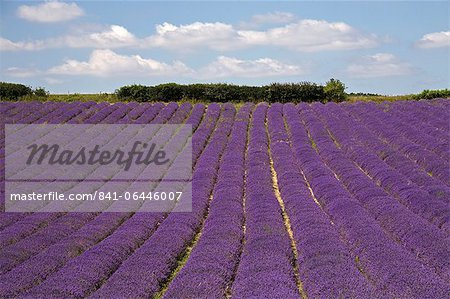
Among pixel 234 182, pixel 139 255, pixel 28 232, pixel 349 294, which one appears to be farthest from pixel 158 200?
pixel 349 294

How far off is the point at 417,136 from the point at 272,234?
1416cm

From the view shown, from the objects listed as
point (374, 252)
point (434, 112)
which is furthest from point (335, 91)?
point (374, 252)

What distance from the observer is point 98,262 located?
1067 cm

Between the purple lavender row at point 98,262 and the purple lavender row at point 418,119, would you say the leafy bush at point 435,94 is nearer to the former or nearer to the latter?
the purple lavender row at point 418,119

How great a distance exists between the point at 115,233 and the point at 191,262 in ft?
10.7

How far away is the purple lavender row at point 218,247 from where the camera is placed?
9.17 meters

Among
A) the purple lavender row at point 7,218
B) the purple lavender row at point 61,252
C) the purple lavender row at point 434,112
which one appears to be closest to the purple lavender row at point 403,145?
the purple lavender row at point 434,112

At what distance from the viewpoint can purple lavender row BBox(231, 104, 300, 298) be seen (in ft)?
29.3

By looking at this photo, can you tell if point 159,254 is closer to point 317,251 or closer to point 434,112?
point 317,251

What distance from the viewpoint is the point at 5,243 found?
12.5 meters

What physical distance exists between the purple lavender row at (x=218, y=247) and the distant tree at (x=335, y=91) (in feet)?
78.4

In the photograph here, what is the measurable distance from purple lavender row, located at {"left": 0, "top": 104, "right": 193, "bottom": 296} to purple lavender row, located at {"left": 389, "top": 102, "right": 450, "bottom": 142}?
1518cm

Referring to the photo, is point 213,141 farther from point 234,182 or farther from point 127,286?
point 127,286

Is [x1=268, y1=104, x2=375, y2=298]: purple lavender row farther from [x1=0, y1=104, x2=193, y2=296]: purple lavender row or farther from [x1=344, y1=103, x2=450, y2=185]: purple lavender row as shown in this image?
[x1=0, y1=104, x2=193, y2=296]: purple lavender row
